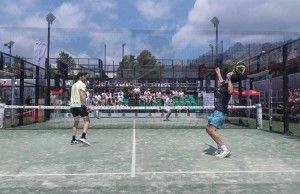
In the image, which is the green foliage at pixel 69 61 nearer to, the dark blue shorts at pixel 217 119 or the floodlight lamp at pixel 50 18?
the floodlight lamp at pixel 50 18

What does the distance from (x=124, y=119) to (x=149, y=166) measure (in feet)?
60.1

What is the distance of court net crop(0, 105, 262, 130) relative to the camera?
20625 mm

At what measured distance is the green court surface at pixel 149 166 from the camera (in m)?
8.30

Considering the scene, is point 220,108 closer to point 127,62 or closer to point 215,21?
point 215,21

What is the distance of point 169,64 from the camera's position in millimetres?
42156

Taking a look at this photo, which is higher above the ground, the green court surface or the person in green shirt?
the person in green shirt

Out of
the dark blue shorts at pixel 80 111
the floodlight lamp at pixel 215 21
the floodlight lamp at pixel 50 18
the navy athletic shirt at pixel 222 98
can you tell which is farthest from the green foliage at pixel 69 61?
the navy athletic shirt at pixel 222 98

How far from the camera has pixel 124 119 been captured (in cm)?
2838

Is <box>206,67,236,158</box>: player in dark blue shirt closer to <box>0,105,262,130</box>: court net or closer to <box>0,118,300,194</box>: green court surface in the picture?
<box>0,118,300,194</box>: green court surface

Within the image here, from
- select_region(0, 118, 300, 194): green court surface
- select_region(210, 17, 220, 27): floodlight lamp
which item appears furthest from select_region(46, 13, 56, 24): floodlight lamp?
select_region(0, 118, 300, 194): green court surface

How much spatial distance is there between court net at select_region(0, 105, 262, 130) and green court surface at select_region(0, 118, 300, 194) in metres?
5.57

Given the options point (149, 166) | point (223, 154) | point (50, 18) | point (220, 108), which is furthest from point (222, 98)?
point (50, 18)

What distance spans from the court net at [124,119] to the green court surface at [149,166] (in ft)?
18.3

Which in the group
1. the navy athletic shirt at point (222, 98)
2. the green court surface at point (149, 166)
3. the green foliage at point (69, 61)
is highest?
the green foliage at point (69, 61)
